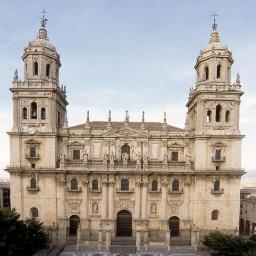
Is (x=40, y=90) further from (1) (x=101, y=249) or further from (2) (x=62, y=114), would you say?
(1) (x=101, y=249)

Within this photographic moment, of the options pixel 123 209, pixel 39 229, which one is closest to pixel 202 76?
pixel 123 209

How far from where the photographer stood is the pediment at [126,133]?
3891 cm

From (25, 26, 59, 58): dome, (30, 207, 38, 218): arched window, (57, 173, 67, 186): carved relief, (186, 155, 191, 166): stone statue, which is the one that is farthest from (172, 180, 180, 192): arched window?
(25, 26, 59, 58): dome

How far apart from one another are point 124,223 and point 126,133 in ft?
36.9

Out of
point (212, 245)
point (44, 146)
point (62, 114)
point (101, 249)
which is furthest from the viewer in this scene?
point (62, 114)

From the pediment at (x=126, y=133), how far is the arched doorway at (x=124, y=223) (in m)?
9.51

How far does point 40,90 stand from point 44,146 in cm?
681

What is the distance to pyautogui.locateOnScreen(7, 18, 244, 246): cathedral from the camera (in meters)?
37.6

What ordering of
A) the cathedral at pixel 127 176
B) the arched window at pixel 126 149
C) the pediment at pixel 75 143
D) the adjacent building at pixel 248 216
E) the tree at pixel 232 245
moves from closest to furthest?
the tree at pixel 232 245, the cathedral at pixel 127 176, the pediment at pixel 75 143, the arched window at pixel 126 149, the adjacent building at pixel 248 216

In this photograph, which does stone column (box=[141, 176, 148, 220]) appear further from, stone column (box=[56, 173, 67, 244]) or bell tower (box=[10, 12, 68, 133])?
bell tower (box=[10, 12, 68, 133])

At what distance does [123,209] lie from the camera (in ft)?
126

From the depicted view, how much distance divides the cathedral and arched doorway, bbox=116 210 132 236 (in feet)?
0.41

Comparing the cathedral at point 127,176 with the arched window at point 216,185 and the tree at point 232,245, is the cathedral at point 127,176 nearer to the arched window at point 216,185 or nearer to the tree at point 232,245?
the arched window at point 216,185

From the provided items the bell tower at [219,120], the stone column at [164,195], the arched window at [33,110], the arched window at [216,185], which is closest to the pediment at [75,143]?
the arched window at [33,110]
